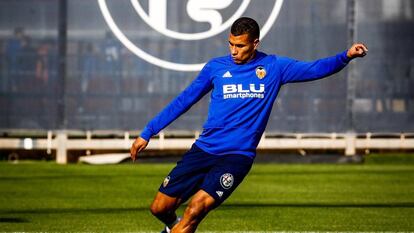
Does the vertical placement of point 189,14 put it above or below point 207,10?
below

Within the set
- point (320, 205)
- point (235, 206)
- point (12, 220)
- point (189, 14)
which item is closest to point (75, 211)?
point (12, 220)

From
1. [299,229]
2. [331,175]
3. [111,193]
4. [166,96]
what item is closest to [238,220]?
[299,229]

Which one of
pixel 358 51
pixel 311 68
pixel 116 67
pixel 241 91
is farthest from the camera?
pixel 116 67

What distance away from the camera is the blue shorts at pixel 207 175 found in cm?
954

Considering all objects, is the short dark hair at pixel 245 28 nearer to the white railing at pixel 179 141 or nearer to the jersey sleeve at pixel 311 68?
the jersey sleeve at pixel 311 68

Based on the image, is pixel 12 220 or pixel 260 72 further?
pixel 12 220

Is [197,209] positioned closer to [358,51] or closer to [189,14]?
[358,51]

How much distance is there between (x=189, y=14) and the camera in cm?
2616

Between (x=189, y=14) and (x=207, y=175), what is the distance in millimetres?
16716

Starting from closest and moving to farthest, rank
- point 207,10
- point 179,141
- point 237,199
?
1. point 237,199
2. point 207,10
3. point 179,141

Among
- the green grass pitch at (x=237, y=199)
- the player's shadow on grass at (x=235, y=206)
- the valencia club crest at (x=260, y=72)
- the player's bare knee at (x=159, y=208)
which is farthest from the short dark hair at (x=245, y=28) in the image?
the player's shadow on grass at (x=235, y=206)

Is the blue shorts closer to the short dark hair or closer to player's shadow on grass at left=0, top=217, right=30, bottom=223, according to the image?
the short dark hair

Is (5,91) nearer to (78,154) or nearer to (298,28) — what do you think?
(78,154)

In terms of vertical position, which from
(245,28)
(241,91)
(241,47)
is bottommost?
(241,91)
